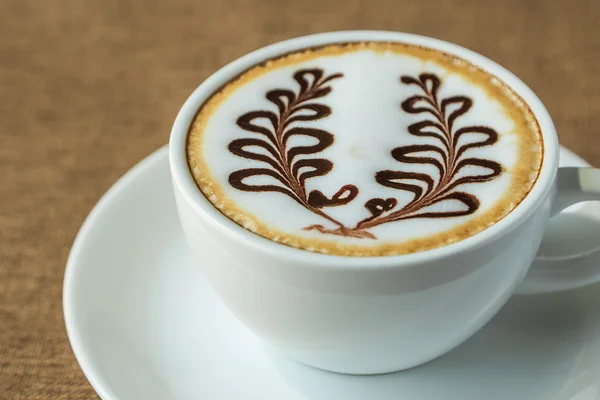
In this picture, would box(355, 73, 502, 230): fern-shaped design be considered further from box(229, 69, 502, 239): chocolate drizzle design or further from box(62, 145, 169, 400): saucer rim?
box(62, 145, 169, 400): saucer rim

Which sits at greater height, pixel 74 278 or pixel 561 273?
pixel 561 273

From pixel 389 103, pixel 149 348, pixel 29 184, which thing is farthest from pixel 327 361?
pixel 29 184

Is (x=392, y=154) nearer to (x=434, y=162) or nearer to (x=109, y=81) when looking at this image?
(x=434, y=162)

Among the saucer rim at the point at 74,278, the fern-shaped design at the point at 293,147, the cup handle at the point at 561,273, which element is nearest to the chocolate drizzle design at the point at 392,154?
the fern-shaped design at the point at 293,147

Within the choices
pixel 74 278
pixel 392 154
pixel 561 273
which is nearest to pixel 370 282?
Result: pixel 392 154

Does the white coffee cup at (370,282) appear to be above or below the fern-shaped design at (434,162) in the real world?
below

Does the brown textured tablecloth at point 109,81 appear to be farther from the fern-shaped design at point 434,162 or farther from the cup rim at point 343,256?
the fern-shaped design at point 434,162
